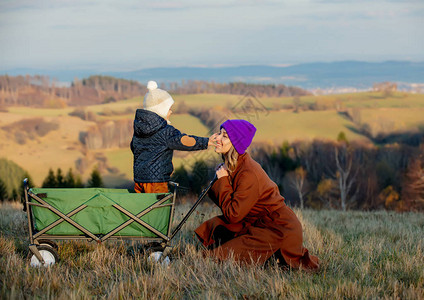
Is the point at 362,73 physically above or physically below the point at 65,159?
above

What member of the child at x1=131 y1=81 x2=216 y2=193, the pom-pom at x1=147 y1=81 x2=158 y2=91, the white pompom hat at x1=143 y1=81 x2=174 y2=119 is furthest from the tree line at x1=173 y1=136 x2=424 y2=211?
the child at x1=131 y1=81 x2=216 y2=193

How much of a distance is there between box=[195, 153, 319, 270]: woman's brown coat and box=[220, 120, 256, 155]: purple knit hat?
0.14 metres

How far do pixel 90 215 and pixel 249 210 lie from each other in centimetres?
151

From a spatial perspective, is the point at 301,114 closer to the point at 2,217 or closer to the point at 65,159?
the point at 65,159

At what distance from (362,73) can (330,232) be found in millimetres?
164295

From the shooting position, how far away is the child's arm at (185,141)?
5.02 meters

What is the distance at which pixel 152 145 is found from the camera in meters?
5.25

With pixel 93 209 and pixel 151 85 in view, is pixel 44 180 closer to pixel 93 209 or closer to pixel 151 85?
pixel 151 85

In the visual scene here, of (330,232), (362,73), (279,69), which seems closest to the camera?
(330,232)

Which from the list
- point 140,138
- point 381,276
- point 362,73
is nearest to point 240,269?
point 381,276

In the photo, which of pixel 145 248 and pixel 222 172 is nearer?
pixel 222 172

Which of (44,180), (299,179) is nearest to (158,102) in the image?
(44,180)

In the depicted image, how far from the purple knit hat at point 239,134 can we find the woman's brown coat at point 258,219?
0.45 ft

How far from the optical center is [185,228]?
6.53 metres
